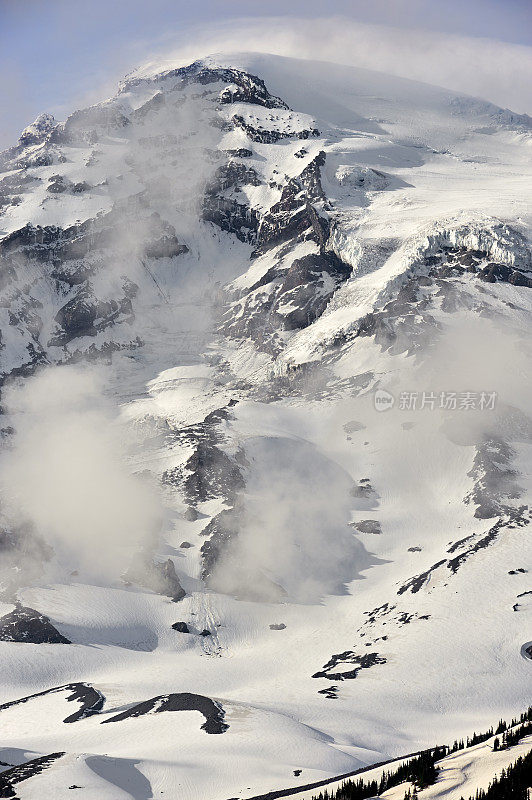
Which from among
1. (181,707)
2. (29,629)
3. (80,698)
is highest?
(181,707)

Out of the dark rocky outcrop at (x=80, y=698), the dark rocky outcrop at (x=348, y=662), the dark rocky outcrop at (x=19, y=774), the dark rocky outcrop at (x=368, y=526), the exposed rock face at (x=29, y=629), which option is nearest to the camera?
the dark rocky outcrop at (x=19, y=774)

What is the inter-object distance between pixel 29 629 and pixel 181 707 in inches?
2260

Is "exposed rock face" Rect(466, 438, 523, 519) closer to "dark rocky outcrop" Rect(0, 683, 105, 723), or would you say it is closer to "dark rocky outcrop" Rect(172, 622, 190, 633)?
"dark rocky outcrop" Rect(172, 622, 190, 633)

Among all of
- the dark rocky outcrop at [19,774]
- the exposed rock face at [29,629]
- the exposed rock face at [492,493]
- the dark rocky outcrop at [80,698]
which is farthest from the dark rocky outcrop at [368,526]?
the dark rocky outcrop at [19,774]

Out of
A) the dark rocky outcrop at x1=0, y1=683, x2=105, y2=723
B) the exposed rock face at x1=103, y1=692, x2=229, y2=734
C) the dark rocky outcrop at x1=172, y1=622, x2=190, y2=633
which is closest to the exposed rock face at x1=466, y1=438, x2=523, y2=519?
the dark rocky outcrop at x1=172, y1=622, x2=190, y2=633

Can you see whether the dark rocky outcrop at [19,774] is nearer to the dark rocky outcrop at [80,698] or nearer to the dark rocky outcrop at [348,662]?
the dark rocky outcrop at [80,698]

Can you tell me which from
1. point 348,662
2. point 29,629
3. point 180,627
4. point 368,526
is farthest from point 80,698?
point 368,526

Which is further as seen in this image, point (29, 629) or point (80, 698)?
point (29, 629)

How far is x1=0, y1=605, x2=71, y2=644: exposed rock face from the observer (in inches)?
6201

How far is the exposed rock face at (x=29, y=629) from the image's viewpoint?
15750 centimetres

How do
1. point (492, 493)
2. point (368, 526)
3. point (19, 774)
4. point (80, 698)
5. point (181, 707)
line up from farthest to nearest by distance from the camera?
point (368, 526) → point (492, 493) → point (80, 698) → point (181, 707) → point (19, 774)

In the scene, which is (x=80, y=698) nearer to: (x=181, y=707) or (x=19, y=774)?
(x=181, y=707)

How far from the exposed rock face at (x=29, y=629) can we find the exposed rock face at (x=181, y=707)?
43812mm

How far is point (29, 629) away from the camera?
15900cm
